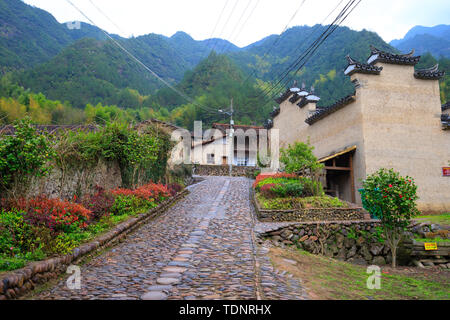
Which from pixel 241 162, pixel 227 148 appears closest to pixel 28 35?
pixel 227 148

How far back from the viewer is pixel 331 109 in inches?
667

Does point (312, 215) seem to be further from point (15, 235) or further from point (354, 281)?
point (15, 235)

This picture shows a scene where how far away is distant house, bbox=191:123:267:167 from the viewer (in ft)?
129

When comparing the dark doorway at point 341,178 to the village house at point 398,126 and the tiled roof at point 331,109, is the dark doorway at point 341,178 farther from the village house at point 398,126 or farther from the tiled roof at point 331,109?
the tiled roof at point 331,109

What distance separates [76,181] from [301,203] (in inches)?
319

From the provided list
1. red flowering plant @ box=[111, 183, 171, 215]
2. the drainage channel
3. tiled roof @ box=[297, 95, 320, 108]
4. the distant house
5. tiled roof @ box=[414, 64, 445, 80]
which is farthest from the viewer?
the distant house

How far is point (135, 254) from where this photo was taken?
6.62 m

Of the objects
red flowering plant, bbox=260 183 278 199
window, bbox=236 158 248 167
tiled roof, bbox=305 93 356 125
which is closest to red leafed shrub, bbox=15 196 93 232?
red flowering plant, bbox=260 183 278 199

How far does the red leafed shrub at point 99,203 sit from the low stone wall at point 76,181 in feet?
1.78

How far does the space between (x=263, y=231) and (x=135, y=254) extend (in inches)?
161

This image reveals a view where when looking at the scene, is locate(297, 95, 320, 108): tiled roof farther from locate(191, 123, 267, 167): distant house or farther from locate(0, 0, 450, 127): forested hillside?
locate(191, 123, 267, 167): distant house

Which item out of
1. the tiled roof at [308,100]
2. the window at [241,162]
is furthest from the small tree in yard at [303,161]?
the window at [241,162]

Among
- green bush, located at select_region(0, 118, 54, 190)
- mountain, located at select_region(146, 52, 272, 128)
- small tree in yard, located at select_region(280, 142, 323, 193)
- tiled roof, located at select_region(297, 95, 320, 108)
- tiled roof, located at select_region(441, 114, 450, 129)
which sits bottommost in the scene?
green bush, located at select_region(0, 118, 54, 190)

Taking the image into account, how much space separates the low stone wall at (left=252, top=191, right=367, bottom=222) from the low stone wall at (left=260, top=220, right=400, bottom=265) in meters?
0.65
